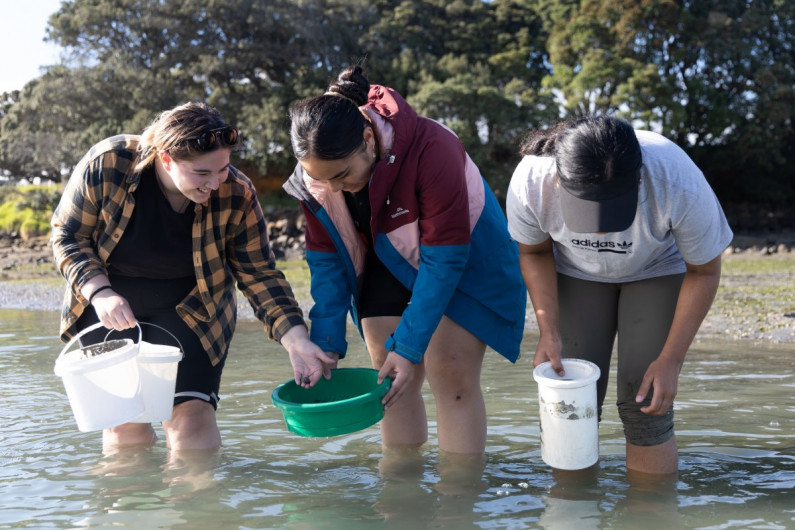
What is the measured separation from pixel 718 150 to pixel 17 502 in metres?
28.8

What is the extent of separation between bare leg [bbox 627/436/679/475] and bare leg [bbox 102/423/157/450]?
2165 mm

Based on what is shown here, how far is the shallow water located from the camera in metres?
3.15

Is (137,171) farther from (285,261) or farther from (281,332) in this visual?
(285,261)

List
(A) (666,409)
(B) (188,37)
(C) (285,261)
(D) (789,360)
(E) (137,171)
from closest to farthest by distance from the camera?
(A) (666,409), (E) (137,171), (D) (789,360), (C) (285,261), (B) (188,37)

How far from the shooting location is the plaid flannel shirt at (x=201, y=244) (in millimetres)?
3473

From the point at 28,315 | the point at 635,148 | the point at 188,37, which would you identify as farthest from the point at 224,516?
the point at 188,37

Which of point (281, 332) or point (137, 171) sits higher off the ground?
point (137, 171)

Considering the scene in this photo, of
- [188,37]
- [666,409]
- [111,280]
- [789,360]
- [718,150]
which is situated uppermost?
[188,37]

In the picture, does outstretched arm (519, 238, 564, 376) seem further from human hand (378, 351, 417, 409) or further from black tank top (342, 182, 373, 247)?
black tank top (342, 182, 373, 247)

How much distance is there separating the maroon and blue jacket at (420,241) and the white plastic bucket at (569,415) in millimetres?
351

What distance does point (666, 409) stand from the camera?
10.5ft

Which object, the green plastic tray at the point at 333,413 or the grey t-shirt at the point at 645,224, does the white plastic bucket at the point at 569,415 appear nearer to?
the grey t-shirt at the point at 645,224

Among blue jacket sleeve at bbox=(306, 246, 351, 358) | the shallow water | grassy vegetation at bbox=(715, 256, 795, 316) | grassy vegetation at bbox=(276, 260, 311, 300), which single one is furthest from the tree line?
blue jacket sleeve at bbox=(306, 246, 351, 358)

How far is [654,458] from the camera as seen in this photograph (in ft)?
11.2
